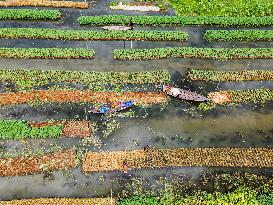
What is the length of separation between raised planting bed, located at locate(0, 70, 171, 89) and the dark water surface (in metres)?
0.85

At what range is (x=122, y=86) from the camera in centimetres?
3094

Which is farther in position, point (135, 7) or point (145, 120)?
point (135, 7)

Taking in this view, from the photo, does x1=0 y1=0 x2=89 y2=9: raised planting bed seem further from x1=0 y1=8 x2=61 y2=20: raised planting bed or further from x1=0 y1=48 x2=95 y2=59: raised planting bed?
x1=0 y1=48 x2=95 y2=59: raised planting bed

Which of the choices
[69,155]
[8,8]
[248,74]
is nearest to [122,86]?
[69,155]

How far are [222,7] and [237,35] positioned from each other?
527 cm

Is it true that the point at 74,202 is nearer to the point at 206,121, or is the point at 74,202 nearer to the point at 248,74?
the point at 206,121

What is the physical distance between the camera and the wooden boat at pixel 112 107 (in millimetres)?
28375

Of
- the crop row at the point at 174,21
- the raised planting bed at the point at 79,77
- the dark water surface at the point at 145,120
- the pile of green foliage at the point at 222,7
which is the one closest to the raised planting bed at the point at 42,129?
the dark water surface at the point at 145,120

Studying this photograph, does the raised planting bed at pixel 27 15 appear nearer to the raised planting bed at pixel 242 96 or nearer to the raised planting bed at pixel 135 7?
the raised planting bed at pixel 135 7

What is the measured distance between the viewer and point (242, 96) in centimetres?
3048

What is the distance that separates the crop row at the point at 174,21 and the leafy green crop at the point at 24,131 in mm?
13398

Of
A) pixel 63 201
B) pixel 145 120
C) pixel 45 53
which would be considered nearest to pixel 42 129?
pixel 63 201

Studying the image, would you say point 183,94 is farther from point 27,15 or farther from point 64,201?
point 27,15

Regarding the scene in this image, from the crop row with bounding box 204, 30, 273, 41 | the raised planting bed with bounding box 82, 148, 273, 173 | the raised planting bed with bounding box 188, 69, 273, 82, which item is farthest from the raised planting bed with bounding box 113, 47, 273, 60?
the raised planting bed with bounding box 82, 148, 273, 173
